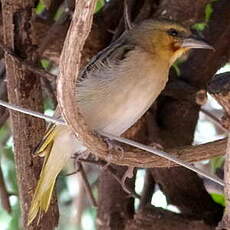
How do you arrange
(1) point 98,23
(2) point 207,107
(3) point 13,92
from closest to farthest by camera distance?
(3) point 13,92
(1) point 98,23
(2) point 207,107

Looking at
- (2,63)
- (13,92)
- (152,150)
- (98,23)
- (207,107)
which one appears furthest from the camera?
(207,107)

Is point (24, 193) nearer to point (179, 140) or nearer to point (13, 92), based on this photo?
point (13, 92)

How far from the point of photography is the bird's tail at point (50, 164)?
2014mm

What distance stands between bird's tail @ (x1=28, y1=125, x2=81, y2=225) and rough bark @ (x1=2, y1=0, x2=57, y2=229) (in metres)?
0.07

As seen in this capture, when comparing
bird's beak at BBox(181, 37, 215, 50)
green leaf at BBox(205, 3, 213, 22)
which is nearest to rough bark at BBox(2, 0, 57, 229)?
bird's beak at BBox(181, 37, 215, 50)

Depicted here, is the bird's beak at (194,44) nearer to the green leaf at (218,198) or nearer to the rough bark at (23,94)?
the rough bark at (23,94)

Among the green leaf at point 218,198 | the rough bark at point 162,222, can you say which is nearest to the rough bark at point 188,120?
the green leaf at point 218,198

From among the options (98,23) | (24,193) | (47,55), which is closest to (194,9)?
(98,23)

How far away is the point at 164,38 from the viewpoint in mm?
2170

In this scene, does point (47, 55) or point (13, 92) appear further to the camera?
point (47, 55)

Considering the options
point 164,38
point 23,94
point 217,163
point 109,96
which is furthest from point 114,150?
point 217,163

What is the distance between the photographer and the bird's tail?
6.61 ft

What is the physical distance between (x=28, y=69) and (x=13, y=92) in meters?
0.07

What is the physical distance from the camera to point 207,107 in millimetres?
2938
